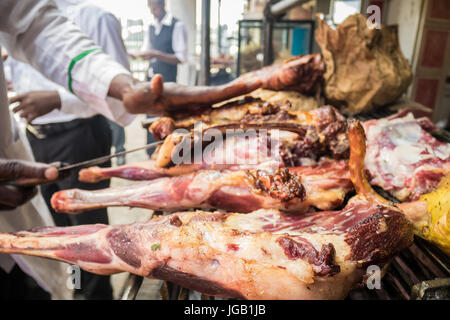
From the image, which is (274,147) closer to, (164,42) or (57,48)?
(57,48)

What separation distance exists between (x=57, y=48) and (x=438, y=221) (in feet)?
7.80

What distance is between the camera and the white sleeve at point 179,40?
6.02m

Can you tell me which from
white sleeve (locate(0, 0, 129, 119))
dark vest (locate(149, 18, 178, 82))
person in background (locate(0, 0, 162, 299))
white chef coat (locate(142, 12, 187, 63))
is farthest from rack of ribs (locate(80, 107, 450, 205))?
white chef coat (locate(142, 12, 187, 63))

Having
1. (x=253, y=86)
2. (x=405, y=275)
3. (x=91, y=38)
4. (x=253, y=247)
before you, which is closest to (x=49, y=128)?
(x=91, y=38)

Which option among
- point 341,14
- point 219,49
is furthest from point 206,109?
point 219,49

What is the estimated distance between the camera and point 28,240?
1.36 meters

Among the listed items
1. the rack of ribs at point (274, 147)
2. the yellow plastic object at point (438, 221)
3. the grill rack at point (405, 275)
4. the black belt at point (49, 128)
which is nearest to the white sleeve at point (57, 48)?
the rack of ribs at point (274, 147)

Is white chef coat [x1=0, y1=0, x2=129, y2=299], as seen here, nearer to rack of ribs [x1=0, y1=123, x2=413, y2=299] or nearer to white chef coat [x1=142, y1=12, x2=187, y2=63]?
rack of ribs [x1=0, y1=123, x2=413, y2=299]

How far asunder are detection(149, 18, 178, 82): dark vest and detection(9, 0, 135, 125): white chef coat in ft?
8.29

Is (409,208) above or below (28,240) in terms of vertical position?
above

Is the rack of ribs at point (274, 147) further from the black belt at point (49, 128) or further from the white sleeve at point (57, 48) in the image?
the black belt at point (49, 128)
